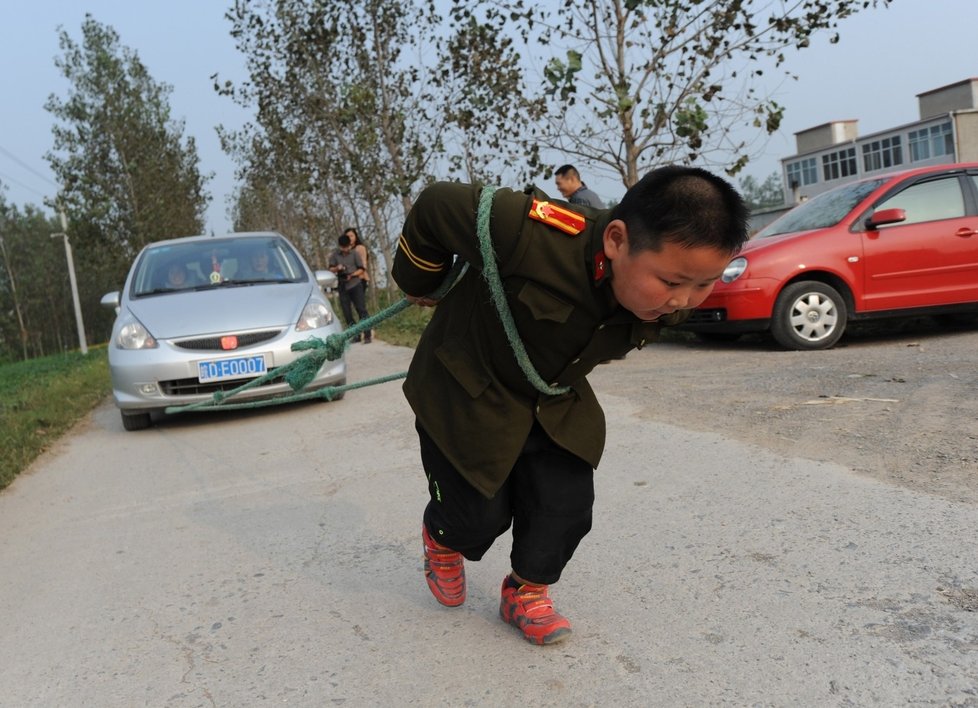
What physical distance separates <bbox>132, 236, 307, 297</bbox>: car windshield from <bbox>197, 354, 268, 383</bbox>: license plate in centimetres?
121

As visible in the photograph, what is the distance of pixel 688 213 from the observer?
2.03 m

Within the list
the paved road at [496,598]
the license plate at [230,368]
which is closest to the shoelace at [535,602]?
the paved road at [496,598]

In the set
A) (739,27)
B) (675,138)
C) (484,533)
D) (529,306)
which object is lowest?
(484,533)

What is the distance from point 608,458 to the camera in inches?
180

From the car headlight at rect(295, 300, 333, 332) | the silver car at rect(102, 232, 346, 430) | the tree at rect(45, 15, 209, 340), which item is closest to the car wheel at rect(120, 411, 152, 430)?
the silver car at rect(102, 232, 346, 430)

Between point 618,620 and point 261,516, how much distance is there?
2.11 metres

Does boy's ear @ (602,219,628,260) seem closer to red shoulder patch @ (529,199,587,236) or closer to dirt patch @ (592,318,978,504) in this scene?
red shoulder patch @ (529,199,587,236)

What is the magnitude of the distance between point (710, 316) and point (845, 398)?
302cm

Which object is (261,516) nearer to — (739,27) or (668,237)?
(668,237)

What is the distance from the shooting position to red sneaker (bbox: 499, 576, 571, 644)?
102 inches

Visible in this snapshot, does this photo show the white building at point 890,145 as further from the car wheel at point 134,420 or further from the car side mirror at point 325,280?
the car wheel at point 134,420

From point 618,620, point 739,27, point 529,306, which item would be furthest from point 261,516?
point 739,27

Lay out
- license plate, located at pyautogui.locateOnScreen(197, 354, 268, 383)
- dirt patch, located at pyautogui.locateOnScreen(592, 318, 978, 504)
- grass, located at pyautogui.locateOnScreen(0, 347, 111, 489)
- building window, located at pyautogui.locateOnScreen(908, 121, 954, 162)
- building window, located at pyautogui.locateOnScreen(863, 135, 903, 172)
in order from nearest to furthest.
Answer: dirt patch, located at pyautogui.locateOnScreen(592, 318, 978, 504) < grass, located at pyautogui.locateOnScreen(0, 347, 111, 489) < license plate, located at pyautogui.locateOnScreen(197, 354, 268, 383) < building window, located at pyautogui.locateOnScreen(908, 121, 954, 162) < building window, located at pyautogui.locateOnScreen(863, 135, 903, 172)

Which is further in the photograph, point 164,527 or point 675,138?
point 675,138
